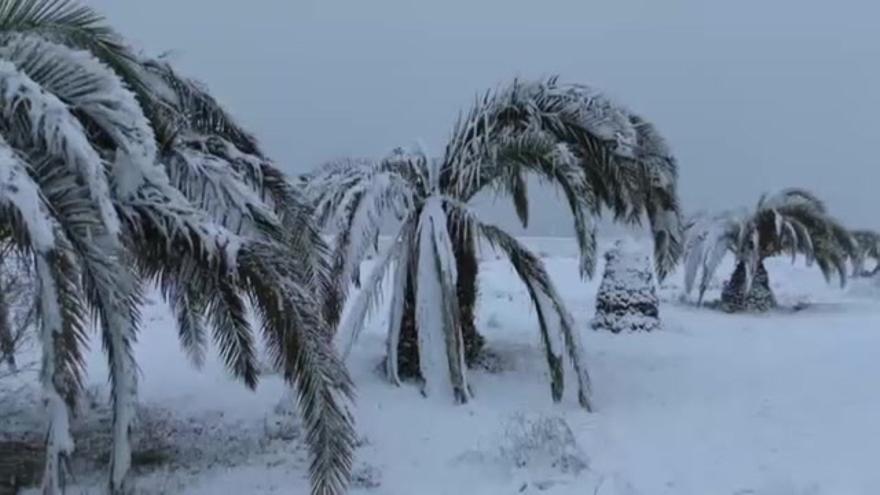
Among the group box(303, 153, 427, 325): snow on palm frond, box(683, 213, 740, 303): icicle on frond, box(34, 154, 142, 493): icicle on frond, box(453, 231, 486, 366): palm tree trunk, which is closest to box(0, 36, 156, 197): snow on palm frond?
box(34, 154, 142, 493): icicle on frond

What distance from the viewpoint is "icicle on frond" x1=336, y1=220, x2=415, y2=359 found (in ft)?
31.0

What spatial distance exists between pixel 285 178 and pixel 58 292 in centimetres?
342

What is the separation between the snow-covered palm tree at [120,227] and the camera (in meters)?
4.86

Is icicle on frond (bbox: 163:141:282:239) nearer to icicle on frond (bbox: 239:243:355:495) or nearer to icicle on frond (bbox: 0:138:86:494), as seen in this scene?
icicle on frond (bbox: 239:243:355:495)

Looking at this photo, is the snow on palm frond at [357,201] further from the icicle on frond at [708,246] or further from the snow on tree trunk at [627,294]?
the icicle on frond at [708,246]

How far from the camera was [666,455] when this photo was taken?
7723 millimetres

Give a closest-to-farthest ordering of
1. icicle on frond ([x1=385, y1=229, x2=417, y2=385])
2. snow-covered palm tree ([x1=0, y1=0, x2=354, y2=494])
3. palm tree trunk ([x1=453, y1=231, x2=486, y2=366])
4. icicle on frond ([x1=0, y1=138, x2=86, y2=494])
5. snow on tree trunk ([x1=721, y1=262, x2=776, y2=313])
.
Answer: icicle on frond ([x1=0, y1=138, x2=86, y2=494])
snow-covered palm tree ([x1=0, y1=0, x2=354, y2=494])
icicle on frond ([x1=385, y1=229, x2=417, y2=385])
palm tree trunk ([x1=453, y1=231, x2=486, y2=366])
snow on tree trunk ([x1=721, y1=262, x2=776, y2=313])

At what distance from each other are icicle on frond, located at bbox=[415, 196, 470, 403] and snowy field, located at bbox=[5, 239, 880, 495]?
22cm

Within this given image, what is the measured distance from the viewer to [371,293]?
9562 mm

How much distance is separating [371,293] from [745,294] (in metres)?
11.0

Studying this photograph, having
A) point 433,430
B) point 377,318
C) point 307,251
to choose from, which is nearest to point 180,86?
point 307,251

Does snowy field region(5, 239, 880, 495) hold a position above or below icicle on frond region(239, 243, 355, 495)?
below

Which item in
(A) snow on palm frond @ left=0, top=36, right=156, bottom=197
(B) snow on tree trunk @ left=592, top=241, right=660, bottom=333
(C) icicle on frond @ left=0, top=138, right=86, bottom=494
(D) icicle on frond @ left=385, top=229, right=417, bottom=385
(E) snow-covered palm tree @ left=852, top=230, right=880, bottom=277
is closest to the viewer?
(C) icicle on frond @ left=0, top=138, right=86, bottom=494

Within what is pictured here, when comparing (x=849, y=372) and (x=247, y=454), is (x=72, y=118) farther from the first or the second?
(x=849, y=372)
